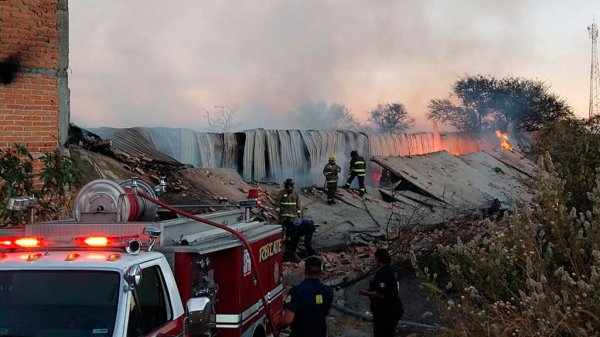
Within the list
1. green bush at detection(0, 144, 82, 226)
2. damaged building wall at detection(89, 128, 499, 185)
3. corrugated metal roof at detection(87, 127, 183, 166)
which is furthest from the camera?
damaged building wall at detection(89, 128, 499, 185)

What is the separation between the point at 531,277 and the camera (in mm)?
4699

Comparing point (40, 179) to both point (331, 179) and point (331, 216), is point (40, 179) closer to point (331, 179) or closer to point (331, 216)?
point (331, 216)

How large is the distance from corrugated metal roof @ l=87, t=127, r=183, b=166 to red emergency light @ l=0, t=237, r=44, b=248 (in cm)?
1156

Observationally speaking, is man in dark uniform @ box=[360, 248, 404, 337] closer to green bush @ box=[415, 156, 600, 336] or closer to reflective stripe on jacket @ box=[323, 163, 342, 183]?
green bush @ box=[415, 156, 600, 336]

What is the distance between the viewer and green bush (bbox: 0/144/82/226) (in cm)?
725

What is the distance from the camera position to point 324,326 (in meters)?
5.36

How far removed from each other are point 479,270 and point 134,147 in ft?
41.3

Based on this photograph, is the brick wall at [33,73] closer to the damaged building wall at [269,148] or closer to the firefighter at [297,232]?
the firefighter at [297,232]

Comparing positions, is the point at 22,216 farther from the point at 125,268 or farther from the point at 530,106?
the point at 530,106

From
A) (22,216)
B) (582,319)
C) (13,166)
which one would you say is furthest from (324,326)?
(13,166)

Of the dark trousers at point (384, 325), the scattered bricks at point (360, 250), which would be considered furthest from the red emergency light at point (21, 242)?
the scattered bricks at point (360, 250)

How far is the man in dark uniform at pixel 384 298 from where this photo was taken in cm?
630

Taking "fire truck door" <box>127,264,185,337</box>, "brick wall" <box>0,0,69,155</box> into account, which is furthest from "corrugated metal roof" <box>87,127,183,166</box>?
"fire truck door" <box>127,264,185,337</box>

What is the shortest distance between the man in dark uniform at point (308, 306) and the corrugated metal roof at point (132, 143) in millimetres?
11049
